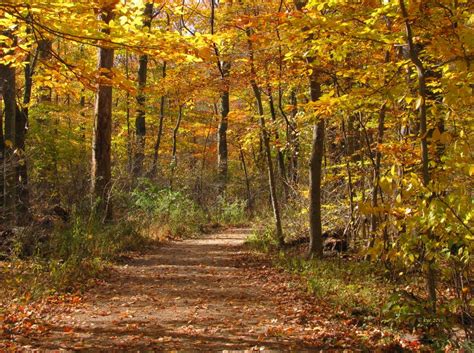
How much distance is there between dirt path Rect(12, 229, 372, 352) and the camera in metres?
5.21

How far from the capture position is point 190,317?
20.5ft

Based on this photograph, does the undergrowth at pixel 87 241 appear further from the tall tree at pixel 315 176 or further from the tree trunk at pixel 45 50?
the tall tree at pixel 315 176

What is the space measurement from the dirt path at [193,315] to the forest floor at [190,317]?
12mm

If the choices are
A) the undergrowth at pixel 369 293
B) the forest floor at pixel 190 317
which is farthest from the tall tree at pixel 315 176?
the forest floor at pixel 190 317

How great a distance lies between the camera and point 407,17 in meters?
4.60

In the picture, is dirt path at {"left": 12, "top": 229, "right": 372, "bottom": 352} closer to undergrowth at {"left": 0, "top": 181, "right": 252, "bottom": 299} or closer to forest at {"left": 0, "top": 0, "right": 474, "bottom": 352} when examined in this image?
forest at {"left": 0, "top": 0, "right": 474, "bottom": 352}

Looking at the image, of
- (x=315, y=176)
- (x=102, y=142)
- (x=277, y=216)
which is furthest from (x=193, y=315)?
(x=102, y=142)

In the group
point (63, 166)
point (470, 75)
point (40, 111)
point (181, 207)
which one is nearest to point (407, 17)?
point (470, 75)

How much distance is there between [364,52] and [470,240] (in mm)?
5827

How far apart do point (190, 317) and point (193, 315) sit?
0.11 meters

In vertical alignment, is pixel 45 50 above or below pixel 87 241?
above

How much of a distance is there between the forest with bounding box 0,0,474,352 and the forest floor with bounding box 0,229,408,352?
36 millimetres

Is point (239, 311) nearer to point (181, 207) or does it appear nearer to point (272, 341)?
point (272, 341)

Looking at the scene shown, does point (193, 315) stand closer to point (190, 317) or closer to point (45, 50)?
point (190, 317)
